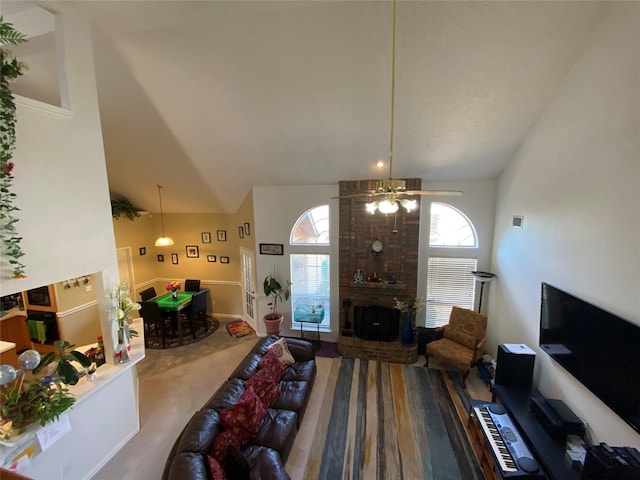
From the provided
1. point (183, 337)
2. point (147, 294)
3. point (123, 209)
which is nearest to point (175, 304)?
point (183, 337)

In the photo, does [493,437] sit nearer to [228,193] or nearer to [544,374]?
[544,374]

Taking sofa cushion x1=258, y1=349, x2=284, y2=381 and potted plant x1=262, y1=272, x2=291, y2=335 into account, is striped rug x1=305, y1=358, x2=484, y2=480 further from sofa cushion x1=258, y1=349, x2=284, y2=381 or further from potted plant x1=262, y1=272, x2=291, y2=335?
potted plant x1=262, y1=272, x2=291, y2=335

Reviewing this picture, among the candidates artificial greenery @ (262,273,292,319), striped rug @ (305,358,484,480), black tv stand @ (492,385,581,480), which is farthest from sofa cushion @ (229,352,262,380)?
black tv stand @ (492,385,581,480)

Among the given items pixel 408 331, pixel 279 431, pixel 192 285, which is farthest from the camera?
pixel 192 285

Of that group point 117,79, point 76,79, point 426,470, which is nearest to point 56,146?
point 76,79

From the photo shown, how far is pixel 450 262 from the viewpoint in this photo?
5348 mm

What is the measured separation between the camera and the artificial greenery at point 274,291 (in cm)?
587

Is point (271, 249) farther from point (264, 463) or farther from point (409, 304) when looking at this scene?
point (264, 463)

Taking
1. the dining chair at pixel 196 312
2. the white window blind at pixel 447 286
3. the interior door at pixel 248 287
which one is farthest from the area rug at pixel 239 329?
the white window blind at pixel 447 286

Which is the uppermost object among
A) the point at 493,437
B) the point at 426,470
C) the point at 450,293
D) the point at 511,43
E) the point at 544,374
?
the point at 511,43

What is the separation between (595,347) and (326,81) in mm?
4036

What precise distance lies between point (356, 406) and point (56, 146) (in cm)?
464

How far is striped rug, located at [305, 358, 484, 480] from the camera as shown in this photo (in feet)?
9.96

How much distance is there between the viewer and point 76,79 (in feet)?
9.15
